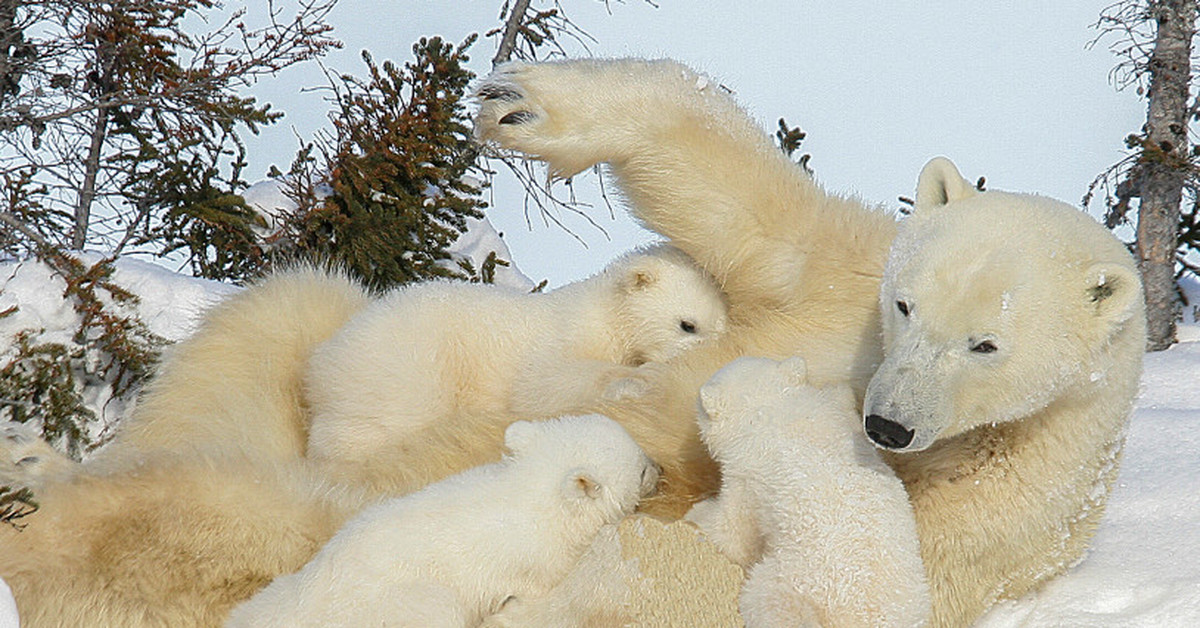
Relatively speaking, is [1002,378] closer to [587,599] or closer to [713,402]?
[713,402]

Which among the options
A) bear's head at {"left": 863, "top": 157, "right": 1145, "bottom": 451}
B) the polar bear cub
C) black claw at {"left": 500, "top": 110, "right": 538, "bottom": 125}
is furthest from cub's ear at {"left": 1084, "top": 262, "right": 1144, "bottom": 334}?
black claw at {"left": 500, "top": 110, "right": 538, "bottom": 125}

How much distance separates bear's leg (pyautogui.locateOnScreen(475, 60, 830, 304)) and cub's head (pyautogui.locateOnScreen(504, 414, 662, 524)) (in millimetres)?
929

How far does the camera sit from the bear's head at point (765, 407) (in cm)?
232

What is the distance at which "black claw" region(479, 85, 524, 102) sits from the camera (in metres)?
3.20

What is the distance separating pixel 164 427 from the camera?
3.09 metres

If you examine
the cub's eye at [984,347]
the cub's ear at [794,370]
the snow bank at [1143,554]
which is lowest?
the snow bank at [1143,554]

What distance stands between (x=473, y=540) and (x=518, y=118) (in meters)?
1.40

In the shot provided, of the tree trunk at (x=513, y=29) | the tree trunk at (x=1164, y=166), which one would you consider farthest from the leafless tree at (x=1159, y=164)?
the tree trunk at (x=513, y=29)

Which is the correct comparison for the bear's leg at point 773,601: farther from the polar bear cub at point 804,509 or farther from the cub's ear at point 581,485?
the cub's ear at point 581,485

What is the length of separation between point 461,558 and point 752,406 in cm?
68

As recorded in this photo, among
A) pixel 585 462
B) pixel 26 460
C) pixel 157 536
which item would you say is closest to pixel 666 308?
pixel 585 462

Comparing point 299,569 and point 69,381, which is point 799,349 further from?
point 69,381

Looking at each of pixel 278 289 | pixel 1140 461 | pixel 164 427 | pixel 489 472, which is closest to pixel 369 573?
pixel 489 472

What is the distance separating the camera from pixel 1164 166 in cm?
653
